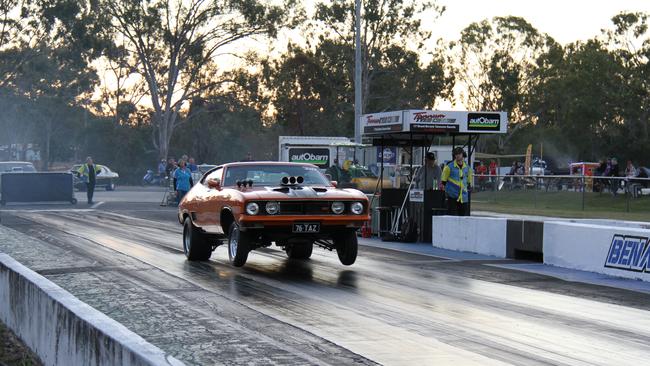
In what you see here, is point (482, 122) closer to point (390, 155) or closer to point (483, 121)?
point (483, 121)

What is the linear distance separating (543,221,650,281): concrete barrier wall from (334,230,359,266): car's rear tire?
332 centimetres

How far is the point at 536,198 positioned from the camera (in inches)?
1188

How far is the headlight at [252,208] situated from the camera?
44.6 ft

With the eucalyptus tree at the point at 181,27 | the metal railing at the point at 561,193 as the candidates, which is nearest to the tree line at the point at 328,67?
the eucalyptus tree at the point at 181,27

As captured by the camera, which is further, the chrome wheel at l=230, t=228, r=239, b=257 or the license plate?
the chrome wheel at l=230, t=228, r=239, b=257

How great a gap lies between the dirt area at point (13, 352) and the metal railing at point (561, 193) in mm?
19507

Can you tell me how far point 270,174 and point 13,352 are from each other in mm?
6124

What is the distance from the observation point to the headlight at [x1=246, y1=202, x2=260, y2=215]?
44.6 feet

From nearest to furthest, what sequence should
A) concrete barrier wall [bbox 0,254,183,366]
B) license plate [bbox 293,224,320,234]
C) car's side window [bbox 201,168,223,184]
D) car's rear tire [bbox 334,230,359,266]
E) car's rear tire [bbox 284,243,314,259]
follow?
concrete barrier wall [bbox 0,254,183,366], license plate [bbox 293,224,320,234], car's rear tire [bbox 334,230,359,266], car's side window [bbox 201,168,223,184], car's rear tire [bbox 284,243,314,259]

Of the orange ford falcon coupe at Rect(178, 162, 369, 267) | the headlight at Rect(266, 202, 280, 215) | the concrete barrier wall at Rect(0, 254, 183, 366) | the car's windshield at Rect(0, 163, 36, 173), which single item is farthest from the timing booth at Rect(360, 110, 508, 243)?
the car's windshield at Rect(0, 163, 36, 173)

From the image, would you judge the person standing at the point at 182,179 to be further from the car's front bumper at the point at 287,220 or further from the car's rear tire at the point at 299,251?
the car's front bumper at the point at 287,220

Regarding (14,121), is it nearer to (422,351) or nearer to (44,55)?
(44,55)

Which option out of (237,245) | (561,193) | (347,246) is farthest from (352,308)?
(561,193)

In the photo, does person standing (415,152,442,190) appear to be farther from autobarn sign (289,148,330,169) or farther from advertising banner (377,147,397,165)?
autobarn sign (289,148,330,169)
